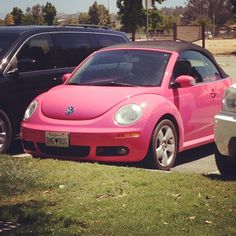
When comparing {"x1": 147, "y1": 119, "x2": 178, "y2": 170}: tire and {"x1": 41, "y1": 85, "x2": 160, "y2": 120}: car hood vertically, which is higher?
{"x1": 41, "y1": 85, "x2": 160, "y2": 120}: car hood

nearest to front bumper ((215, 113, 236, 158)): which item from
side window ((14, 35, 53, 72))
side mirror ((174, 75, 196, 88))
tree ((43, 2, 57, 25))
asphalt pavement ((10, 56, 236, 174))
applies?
asphalt pavement ((10, 56, 236, 174))

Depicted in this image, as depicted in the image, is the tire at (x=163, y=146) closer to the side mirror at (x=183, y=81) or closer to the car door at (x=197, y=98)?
the car door at (x=197, y=98)

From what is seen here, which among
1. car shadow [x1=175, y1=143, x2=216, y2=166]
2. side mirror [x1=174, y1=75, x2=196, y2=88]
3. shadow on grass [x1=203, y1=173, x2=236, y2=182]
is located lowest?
car shadow [x1=175, y1=143, x2=216, y2=166]

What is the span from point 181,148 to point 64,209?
2.93 metres

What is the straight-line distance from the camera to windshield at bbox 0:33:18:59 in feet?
28.5

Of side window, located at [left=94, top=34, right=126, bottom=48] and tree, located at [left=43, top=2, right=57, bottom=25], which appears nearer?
side window, located at [left=94, top=34, right=126, bottom=48]

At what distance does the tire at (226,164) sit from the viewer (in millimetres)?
6496

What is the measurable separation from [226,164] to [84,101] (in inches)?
74.7

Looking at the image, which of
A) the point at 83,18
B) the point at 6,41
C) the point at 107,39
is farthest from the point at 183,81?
the point at 83,18

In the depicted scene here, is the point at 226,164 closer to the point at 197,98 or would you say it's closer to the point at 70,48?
the point at 197,98

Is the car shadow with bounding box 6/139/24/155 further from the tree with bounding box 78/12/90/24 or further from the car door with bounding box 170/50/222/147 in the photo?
the tree with bounding box 78/12/90/24

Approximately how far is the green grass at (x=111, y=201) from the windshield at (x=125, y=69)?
152cm

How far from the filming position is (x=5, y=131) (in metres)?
8.34

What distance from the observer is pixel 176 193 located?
5500 millimetres
